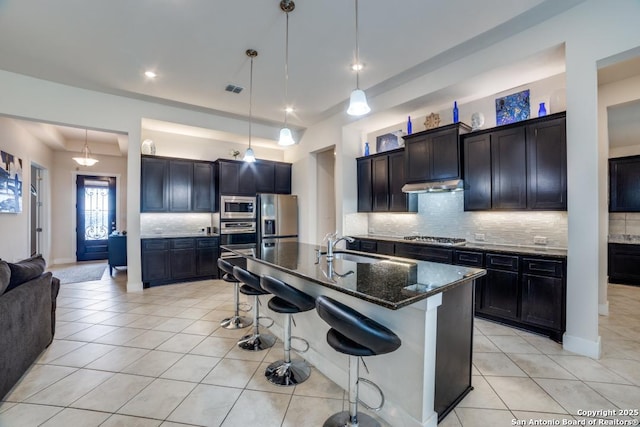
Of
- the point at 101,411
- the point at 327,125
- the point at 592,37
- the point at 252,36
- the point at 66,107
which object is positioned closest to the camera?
the point at 101,411

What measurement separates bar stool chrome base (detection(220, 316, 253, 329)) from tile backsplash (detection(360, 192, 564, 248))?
2.75 m

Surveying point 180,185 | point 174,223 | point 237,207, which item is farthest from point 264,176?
point 174,223

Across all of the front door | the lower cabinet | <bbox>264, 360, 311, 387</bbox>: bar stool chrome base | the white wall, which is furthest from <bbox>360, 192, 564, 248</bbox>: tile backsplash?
the front door

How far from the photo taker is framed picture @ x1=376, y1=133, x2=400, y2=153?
5.06 metres

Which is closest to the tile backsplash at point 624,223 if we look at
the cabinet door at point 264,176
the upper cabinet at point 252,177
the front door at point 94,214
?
the upper cabinet at point 252,177

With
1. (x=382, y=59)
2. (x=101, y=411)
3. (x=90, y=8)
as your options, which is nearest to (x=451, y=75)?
(x=382, y=59)

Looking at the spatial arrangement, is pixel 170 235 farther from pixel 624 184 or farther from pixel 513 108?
pixel 624 184

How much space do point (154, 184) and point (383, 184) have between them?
421 centimetres

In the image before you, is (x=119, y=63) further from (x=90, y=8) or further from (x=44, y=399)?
(x=44, y=399)

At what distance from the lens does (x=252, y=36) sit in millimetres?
3061

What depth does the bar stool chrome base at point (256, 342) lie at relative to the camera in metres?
2.70

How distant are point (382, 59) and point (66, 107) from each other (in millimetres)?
4673

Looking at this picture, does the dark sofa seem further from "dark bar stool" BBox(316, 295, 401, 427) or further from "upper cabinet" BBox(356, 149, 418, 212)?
"upper cabinet" BBox(356, 149, 418, 212)

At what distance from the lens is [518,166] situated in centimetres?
327
